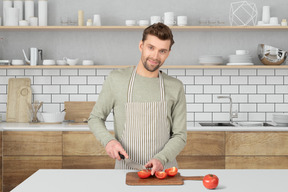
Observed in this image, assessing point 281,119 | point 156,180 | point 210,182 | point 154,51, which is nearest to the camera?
point 210,182

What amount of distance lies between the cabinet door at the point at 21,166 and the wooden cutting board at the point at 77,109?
2.27ft

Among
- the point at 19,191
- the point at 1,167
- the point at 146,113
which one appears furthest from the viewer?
the point at 1,167

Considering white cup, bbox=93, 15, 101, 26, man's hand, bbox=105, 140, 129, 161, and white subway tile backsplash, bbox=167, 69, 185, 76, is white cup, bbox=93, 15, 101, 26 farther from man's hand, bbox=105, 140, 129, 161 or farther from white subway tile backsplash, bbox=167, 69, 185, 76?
man's hand, bbox=105, 140, 129, 161

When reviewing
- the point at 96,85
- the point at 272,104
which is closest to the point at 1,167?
the point at 96,85

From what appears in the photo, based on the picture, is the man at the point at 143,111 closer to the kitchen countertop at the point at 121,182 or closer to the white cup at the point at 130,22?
the kitchen countertop at the point at 121,182

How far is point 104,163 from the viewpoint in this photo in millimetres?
3781

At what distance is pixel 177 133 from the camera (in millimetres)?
2348

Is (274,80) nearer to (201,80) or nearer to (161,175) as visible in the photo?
(201,80)

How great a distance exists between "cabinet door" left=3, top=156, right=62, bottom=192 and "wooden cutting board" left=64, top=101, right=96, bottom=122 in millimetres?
692

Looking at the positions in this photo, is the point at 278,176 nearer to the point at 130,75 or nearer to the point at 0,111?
the point at 130,75

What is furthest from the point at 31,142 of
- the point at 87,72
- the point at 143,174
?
the point at 143,174

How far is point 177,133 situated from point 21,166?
2.08 m

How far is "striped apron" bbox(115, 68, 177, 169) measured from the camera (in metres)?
2.34

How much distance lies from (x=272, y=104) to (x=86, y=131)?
2.19 meters
